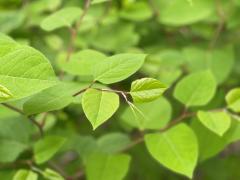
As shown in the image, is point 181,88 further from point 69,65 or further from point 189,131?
point 69,65

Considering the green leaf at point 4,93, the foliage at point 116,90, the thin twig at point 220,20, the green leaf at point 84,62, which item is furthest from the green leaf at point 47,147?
the thin twig at point 220,20

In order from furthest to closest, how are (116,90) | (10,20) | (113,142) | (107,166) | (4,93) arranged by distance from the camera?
1. (10,20)
2. (113,142)
3. (107,166)
4. (116,90)
5. (4,93)

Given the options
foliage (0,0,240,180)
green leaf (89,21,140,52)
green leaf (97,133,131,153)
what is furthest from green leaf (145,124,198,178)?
green leaf (89,21,140,52)

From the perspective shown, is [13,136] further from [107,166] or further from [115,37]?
[115,37]

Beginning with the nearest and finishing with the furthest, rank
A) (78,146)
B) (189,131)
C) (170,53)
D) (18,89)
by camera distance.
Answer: (18,89) → (189,131) → (78,146) → (170,53)

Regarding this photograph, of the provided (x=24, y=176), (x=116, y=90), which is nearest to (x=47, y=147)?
(x=24, y=176)

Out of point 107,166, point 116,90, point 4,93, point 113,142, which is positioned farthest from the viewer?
point 113,142

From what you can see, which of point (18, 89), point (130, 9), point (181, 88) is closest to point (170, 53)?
point (130, 9)
